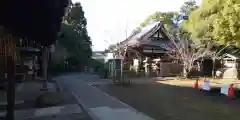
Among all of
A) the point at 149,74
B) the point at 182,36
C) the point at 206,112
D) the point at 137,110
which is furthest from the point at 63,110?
the point at 182,36

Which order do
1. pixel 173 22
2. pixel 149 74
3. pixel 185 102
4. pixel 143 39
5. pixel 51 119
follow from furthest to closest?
1. pixel 173 22
2. pixel 143 39
3. pixel 149 74
4. pixel 185 102
5. pixel 51 119

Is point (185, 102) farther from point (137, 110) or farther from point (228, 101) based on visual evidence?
point (137, 110)

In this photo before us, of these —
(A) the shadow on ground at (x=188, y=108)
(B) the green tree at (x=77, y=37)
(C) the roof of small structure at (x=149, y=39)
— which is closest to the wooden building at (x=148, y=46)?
(C) the roof of small structure at (x=149, y=39)

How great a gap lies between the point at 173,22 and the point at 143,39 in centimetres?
1986

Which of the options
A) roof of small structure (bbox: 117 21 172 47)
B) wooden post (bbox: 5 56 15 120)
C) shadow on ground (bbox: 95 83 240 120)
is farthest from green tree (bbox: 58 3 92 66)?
wooden post (bbox: 5 56 15 120)

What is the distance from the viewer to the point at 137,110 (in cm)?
1102

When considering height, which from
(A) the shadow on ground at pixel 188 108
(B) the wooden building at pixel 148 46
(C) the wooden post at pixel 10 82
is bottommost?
(A) the shadow on ground at pixel 188 108

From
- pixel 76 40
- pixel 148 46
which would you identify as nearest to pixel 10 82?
pixel 148 46

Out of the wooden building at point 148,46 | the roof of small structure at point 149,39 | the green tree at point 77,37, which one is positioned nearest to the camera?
the wooden building at point 148,46

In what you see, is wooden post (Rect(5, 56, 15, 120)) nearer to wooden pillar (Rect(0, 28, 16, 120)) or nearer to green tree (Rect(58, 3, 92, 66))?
wooden pillar (Rect(0, 28, 16, 120))

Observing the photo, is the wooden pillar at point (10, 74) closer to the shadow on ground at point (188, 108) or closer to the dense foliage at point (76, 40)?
the shadow on ground at point (188, 108)

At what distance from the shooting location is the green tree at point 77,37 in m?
43.8

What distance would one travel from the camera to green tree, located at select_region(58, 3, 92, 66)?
4378cm

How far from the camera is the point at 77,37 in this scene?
1785 inches
